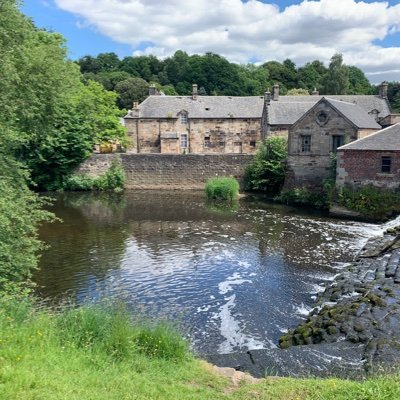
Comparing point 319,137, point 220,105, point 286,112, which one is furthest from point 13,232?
point 220,105

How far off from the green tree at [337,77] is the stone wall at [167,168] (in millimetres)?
45422

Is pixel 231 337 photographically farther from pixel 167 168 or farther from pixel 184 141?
pixel 184 141

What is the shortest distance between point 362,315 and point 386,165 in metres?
17.1

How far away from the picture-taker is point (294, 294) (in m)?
13.5

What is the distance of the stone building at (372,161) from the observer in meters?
24.8

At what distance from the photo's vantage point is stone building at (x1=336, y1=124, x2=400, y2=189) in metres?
24.8

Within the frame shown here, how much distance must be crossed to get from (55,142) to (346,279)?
91.2ft

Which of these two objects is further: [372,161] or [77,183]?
[77,183]

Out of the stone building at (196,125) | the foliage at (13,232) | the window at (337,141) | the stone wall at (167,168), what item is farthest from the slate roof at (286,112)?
the foliage at (13,232)

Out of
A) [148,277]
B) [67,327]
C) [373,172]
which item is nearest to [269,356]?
[67,327]

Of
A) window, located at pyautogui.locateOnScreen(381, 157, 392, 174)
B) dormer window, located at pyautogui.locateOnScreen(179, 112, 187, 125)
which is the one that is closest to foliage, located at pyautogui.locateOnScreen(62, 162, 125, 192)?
dormer window, located at pyautogui.locateOnScreen(179, 112, 187, 125)

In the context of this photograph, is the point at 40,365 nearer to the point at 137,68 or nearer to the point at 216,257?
the point at 216,257

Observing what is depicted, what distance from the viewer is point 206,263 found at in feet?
55.0

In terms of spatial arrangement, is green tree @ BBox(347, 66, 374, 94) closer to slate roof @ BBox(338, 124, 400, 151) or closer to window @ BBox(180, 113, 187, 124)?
window @ BBox(180, 113, 187, 124)
